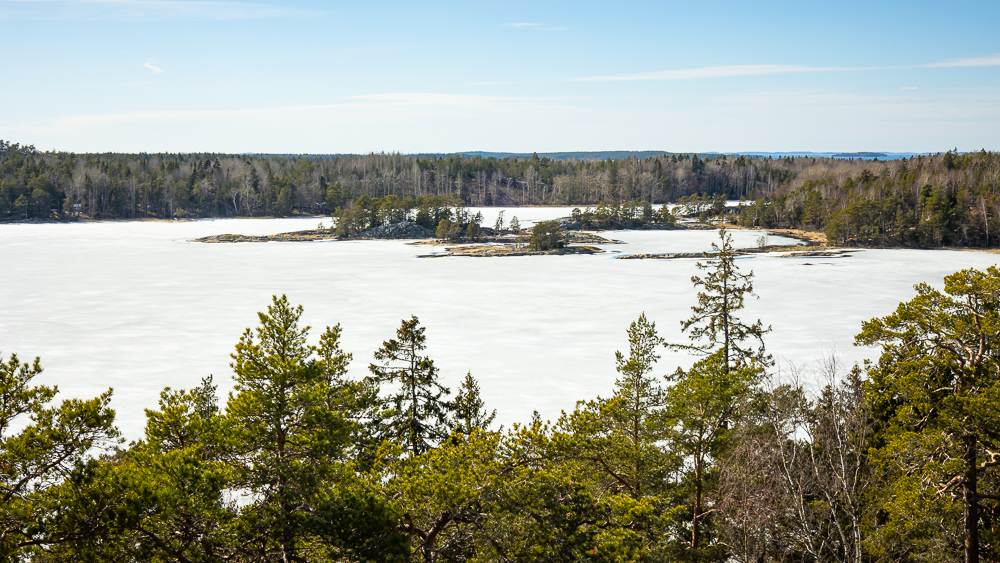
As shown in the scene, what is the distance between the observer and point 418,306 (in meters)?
44.3

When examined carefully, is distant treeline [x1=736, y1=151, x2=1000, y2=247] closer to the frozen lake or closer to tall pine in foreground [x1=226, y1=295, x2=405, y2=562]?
the frozen lake

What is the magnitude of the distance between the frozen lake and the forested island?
41.6 ft

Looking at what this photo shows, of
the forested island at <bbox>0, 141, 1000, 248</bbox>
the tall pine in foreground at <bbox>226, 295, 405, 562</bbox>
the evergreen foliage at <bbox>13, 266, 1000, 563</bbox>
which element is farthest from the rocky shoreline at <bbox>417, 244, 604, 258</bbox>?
the tall pine in foreground at <bbox>226, 295, 405, 562</bbox>

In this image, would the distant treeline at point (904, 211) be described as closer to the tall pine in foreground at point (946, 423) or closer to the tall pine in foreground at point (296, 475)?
the tall pine in foreground at point (946, 423)

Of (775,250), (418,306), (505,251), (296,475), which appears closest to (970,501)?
(296,475)

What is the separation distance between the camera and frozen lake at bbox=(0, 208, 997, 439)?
28062 millimetres

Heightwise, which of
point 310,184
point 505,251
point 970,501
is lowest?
point 505,251

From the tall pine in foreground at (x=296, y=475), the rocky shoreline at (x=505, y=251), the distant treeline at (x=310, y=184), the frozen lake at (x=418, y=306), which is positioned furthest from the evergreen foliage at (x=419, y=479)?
the distant treeline at (x=310, y=184)

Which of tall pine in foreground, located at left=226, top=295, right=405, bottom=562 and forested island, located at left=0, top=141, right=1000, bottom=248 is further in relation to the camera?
forested island, located at left=0, top=141, right=1000, bottom=248

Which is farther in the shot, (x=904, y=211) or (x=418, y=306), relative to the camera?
(x=904, y=211)

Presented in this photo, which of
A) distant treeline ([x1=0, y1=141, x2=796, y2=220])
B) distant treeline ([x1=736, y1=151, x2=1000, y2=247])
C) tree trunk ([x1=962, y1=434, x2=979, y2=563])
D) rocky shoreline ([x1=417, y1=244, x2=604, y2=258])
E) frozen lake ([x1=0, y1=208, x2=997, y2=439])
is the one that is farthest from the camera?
distant treeline ([x1=0, y1=141, x2=796, y2=220])

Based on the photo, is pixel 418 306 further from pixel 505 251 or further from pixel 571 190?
pixel 571 190

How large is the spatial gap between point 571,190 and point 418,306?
421 feet

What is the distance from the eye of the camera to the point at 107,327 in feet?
119
